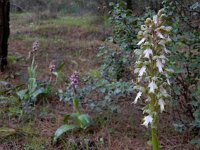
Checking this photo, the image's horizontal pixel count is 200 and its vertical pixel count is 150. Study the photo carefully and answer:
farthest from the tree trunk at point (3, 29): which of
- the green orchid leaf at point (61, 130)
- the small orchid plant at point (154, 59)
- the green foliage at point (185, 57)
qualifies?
the small orchid plant at point (154, 59)

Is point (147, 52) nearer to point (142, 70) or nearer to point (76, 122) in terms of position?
point (142, 70)

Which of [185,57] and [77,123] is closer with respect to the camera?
[185,57]

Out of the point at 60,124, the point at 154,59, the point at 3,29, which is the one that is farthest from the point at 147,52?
the point at 3,29

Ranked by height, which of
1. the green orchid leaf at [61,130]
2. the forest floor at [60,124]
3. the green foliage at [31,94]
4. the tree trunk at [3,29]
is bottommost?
the forest floor at [60,124]

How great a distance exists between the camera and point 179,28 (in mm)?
3473

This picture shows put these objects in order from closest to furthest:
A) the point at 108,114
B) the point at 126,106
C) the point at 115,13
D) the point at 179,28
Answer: the point at 179,28
the point at 115,13
the point at 108,114
the point at 126,106

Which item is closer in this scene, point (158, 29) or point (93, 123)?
point (158, 29)

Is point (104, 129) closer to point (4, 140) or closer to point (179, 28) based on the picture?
point (4, 140)

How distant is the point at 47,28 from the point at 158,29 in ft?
26.0

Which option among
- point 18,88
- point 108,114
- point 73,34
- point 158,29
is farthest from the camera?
point 73,34

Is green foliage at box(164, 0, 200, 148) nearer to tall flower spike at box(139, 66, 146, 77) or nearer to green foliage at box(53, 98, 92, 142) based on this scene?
green foliage at box(53, 98, 92, 142)

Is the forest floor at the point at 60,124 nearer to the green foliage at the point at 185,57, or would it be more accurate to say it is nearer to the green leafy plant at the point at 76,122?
the green leafy plant at the point at 76,122

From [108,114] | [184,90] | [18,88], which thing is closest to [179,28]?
[184,90]

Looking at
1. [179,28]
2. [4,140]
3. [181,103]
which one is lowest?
[4,140]
